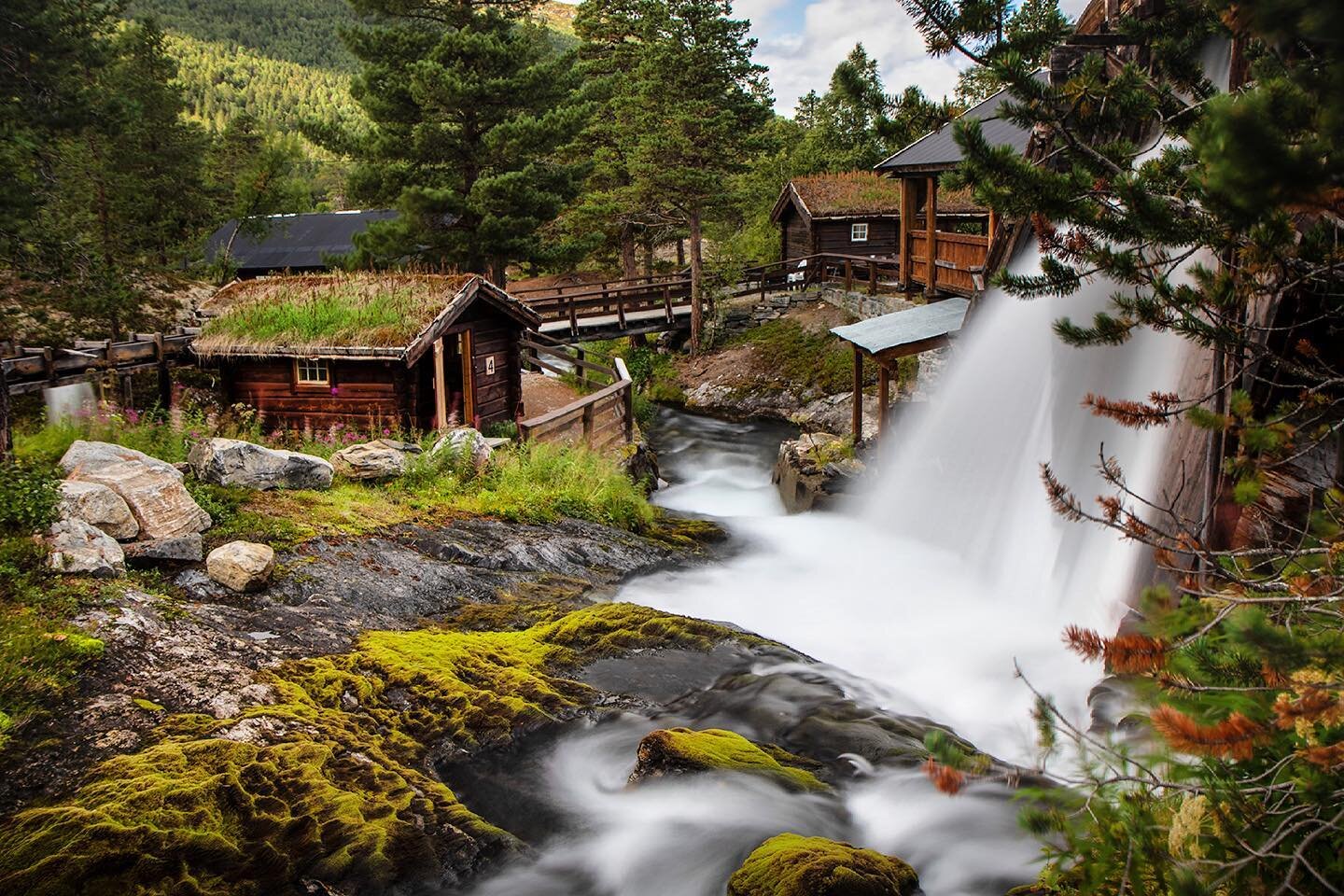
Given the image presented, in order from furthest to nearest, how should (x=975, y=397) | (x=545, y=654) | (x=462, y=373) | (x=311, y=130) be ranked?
(x=311, y=130) → (x=462, y=373) → (x=975, y=397) → (x=545, y=654)

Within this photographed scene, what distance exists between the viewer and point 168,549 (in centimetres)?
907

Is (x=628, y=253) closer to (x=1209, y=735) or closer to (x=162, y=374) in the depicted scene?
(x=162, y=374)

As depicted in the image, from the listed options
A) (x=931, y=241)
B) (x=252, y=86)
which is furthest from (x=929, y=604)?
(x=252, y=86)

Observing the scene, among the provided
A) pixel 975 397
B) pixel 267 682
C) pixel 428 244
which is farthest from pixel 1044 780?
pixel 428 244

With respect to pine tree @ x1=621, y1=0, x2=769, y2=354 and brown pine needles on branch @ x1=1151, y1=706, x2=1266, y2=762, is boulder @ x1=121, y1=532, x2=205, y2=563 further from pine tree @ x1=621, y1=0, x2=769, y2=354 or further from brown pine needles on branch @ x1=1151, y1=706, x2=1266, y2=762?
pine tree @ x1=621, y1=0, x2=769, y2=354

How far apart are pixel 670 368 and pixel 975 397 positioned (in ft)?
60.4

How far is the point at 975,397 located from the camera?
16641 mm

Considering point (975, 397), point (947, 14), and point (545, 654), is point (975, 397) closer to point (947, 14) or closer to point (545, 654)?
Result: point (545, 654)

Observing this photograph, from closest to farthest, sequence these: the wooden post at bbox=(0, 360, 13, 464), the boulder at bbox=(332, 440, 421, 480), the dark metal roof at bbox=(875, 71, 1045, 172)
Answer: the wooden post at bbox=(0, 360, 13, 464) < the boulder at bbox=(332, 440, 421, 480) < the dark metal roof at bbox=(875, 71, 1045, 172)

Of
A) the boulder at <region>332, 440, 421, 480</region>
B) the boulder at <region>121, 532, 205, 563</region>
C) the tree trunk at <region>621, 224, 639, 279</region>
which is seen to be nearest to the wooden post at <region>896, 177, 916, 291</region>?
the boulder at <region>332, 440, 421, 480</region>

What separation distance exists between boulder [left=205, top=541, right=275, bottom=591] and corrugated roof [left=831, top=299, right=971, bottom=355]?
452 inches

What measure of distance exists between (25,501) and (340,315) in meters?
9.10

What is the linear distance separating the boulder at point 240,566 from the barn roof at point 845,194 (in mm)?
30801

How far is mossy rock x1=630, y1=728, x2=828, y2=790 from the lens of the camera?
Answer: 7.30 meters
